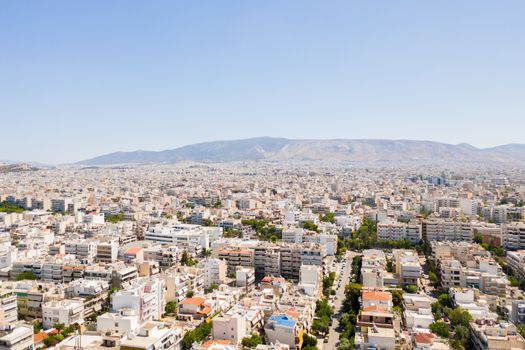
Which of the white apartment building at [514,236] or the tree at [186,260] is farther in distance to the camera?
the white apartment building at [514,236]

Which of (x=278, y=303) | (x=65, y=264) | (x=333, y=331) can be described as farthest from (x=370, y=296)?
(x=65, y=264)

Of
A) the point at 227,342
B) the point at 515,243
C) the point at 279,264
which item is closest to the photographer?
the point at 227,342

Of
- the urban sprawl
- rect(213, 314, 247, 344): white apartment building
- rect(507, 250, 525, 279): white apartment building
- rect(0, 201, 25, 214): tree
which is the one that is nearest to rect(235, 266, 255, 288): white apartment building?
the urban sprawl

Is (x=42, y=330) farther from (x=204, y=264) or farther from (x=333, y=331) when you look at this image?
(x=333, y=331)

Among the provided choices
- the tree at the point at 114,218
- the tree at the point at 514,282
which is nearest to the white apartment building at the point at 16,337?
the tree at the point at 514,282

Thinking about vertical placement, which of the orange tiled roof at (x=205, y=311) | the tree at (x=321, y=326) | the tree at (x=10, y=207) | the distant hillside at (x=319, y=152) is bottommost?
the tree at (x=321, y=326)

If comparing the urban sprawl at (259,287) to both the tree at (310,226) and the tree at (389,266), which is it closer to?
the tree at (389,266)

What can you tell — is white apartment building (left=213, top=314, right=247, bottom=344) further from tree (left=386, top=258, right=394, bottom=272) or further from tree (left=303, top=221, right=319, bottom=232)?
tree (left=303, top=221, right=319, bottom=232)
